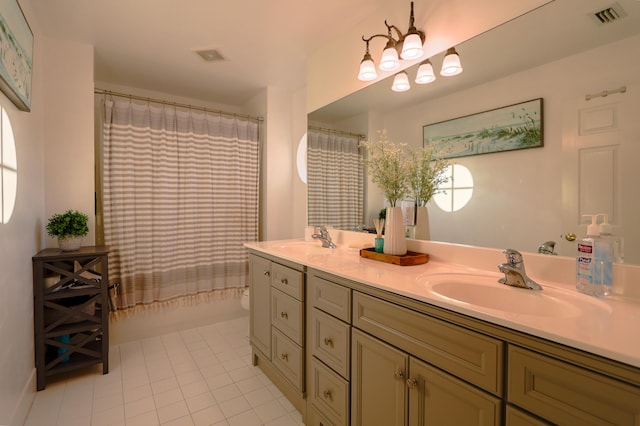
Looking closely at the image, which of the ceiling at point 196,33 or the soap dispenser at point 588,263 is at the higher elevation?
the ceiling at point 196,33

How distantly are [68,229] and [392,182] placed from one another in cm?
218

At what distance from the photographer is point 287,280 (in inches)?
67.4

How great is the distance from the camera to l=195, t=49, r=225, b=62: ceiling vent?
2.33 m

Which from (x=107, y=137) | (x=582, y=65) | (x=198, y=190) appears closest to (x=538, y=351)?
(x=582, y=65)

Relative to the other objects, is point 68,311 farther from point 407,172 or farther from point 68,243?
point 407,172

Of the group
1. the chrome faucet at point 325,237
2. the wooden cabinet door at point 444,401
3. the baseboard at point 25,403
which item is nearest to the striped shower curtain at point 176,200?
the baseboard at point 25,403

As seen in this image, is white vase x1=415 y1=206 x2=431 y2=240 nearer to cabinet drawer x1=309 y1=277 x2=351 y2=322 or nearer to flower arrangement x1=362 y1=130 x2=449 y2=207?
flower arrangement x1=362 y1=130 x2=449 y2=207

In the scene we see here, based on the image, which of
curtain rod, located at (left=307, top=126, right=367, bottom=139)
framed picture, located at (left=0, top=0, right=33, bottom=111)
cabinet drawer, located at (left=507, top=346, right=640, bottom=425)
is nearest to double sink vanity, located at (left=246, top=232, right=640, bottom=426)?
cabinet drawer, located at (left=507, top=346, right=640, bottom=425)

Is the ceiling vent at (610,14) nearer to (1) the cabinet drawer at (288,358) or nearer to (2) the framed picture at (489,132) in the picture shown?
(2) the framed picture at (489,132)

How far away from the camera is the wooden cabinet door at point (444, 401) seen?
0.80m

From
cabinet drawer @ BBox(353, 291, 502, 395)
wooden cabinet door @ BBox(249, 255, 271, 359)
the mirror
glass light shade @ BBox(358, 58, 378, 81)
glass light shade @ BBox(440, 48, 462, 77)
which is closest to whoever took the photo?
cabinet drawer @ BBox(353, 291, 502, 395)

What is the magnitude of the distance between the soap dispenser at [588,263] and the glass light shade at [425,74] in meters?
0.98

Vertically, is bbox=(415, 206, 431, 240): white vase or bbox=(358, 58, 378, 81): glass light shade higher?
bbox=(358, 58, 378, 81): glass light shade

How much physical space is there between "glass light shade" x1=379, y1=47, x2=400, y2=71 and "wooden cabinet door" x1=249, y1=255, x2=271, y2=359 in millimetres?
1397
